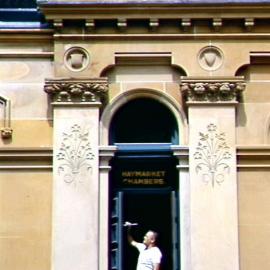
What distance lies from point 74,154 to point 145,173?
1696 millimetres

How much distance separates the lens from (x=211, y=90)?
64.3 ft

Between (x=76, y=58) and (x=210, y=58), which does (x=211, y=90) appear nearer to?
(x=210, y=58)

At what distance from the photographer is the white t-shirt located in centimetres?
1892

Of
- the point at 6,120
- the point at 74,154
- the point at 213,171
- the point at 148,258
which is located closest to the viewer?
the point at 148,258

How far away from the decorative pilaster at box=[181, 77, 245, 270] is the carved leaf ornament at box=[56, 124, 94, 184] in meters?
2.19

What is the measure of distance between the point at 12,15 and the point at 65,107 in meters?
2.53

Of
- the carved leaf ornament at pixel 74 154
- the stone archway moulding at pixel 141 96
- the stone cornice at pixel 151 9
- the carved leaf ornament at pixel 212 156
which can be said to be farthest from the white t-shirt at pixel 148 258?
the stone cornice at pixel 151 9

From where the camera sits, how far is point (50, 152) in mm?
19656

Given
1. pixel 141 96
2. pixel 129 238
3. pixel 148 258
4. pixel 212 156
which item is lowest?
pixel 148 258

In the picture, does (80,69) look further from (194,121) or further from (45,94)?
(194,121)

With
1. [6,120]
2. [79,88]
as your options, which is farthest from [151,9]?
[6,120]

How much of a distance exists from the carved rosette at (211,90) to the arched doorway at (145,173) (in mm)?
756

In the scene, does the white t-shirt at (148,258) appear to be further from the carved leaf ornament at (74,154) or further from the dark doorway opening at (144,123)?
the dark doorway opening at (144,123)

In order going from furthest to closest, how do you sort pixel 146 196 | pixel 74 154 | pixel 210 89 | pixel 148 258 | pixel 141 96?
pixel 146 196, pixel 141 96, pixel 210 89, pixel 74 154, pixel 148 258
